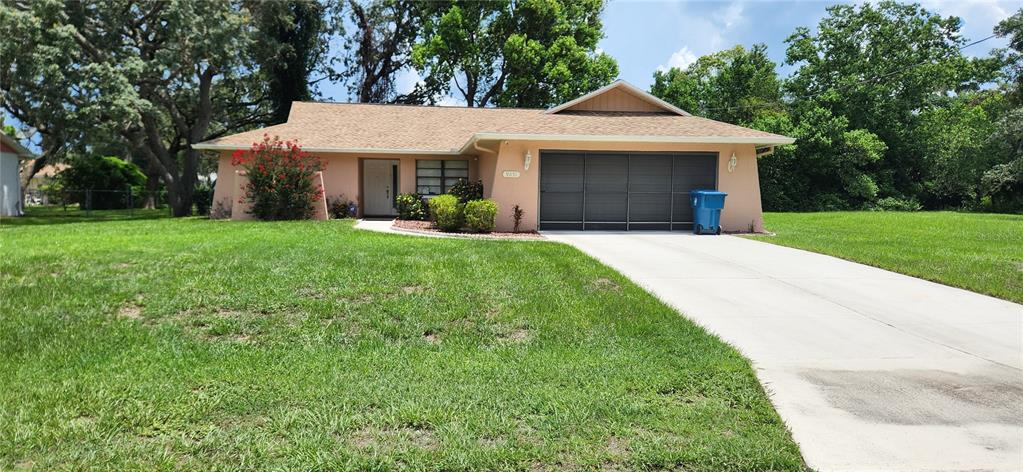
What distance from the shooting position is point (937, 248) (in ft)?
37.9

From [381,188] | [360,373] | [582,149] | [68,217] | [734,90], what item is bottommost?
[360,373]

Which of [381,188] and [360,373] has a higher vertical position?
[381,188]

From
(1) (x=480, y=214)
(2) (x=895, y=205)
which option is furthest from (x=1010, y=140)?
(1) (x=480, y=214)

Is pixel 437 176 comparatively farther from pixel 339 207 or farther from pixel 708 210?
pixel 708 210

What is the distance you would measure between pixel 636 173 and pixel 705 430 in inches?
484

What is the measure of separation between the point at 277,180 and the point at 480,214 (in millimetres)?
6592

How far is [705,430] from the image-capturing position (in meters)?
3.36

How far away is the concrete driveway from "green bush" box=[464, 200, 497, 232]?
4.68 metres

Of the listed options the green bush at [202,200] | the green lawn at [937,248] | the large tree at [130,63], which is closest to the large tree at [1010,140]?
the green lawn at [937,248]

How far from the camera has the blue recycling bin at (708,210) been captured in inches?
561

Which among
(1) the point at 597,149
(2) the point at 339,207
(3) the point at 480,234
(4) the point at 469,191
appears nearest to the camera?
(3) the point at 480,234

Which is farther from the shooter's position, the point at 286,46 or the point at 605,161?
the point at 286,46

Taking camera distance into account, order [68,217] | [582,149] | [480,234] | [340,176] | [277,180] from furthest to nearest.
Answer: [68,217] → [340,176] → [277,180] → [582,149] → [480,234]

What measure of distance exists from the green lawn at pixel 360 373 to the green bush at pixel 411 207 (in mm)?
9770
